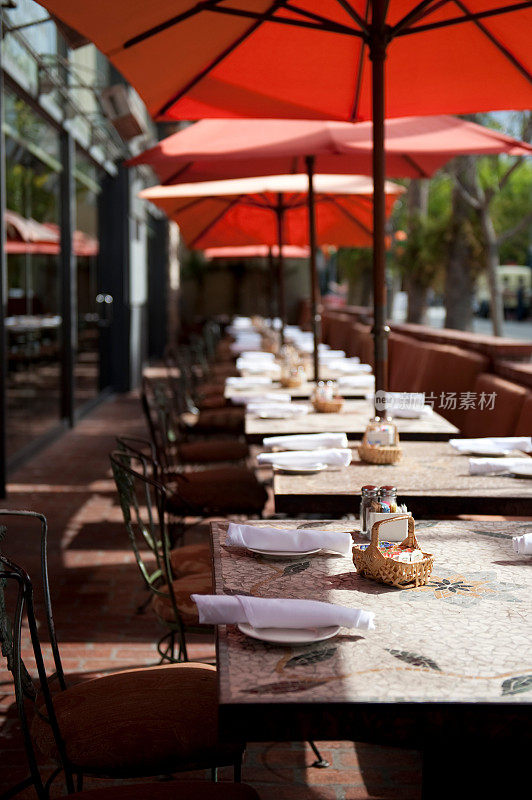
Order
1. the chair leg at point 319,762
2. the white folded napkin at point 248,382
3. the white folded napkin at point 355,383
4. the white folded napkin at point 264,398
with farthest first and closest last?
1. the white folded napkin at point 248,382
2. the white folded napkin at point 355,383
3. the white folded napkin at point 264,398
4. the chair leg at point 319,762

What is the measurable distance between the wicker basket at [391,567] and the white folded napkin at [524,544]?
32 cm

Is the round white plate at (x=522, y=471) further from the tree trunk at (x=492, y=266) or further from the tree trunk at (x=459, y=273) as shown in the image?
the tree trunk at (x=459, y=273)

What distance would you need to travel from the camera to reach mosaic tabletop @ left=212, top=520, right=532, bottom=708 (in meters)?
1.66

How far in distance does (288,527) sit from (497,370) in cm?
387

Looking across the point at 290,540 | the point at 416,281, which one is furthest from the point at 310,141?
the point at 416,281

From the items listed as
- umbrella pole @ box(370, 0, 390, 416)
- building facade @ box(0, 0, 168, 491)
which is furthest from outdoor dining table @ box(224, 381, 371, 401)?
building facade @ box(0, 0, 168, 491)

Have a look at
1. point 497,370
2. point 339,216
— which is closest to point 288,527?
point 497,370

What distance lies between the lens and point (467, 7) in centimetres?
409

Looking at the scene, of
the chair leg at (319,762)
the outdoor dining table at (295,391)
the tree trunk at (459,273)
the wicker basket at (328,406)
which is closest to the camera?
the chair leg at (319,762)

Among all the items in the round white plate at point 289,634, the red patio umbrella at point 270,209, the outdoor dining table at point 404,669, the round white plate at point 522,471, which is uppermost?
the red patio umbrella at point 270,209

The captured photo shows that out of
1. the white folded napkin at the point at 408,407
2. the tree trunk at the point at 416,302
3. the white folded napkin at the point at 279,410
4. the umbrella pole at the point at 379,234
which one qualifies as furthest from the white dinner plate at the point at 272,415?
the tree trunk at the point at 416,302

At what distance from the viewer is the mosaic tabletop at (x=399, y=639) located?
1.66 meters

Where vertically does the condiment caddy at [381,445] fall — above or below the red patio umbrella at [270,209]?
below

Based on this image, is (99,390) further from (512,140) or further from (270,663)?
(270,663)
